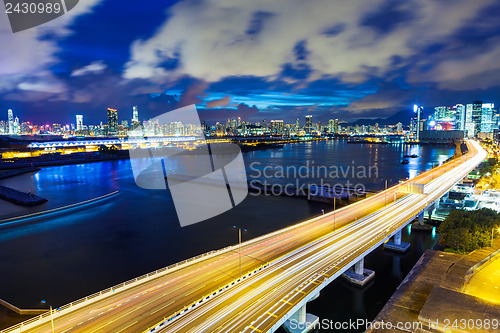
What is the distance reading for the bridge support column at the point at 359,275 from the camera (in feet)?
30.7

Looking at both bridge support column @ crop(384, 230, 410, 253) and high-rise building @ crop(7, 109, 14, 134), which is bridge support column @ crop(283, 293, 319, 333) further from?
high-rise building @ crop(7, 109, 14, 134)

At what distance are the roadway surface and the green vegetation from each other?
2.25 metres

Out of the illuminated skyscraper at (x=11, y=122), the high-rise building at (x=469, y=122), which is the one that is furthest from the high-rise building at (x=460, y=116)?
the illuminated skyscraper at (x=11, y=122)

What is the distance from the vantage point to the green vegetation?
10.2 m

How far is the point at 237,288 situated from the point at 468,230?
919cm

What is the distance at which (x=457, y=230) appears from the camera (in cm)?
1048

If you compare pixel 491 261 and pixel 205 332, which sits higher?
pixel 205 332

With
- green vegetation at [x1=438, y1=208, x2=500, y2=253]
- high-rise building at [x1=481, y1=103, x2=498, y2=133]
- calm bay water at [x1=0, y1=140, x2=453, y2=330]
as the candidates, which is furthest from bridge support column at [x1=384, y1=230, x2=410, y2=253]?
high-rise building at [x1=481, y1=103, x2=498, y2=133]

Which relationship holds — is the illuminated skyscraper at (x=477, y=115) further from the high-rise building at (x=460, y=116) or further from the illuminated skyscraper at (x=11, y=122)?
the illuminated skyscraper at (x=11, y=122)

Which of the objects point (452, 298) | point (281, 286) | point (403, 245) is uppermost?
point (281, 286)

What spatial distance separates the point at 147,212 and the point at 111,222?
7.27ft

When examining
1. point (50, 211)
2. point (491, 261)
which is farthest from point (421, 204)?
point (50, 211)

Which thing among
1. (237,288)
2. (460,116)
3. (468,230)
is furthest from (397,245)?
(460,116)

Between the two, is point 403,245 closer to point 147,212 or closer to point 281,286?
point 281,286
